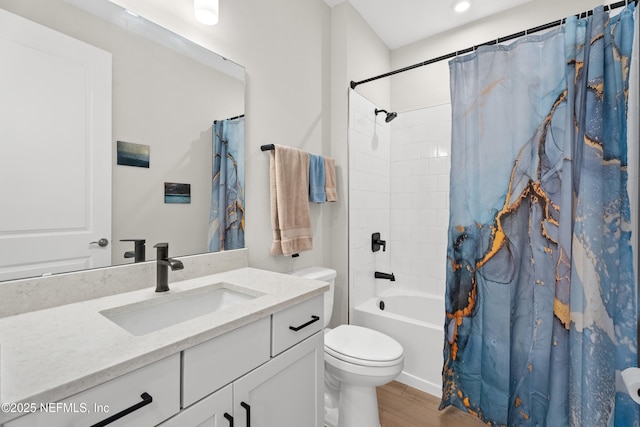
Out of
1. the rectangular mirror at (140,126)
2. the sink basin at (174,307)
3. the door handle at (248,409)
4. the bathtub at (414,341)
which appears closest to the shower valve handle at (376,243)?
the bathtub at (414,341)

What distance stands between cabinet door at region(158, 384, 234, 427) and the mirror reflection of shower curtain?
0.74 m

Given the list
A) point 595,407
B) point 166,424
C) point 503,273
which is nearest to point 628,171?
point 503,273

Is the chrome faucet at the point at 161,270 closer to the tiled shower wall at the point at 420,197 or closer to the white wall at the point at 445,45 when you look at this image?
the tiled shower wall at the point at 420,197

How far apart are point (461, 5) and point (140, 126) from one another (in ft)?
7.97

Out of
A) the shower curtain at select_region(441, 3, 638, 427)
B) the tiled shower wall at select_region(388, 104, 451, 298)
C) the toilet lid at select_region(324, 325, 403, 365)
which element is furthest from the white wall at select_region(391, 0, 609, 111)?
the toilet lid at select_region(324, 325, 403, 365)

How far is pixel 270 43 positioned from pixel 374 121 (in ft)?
3.76

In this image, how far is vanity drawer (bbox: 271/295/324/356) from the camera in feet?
3.15

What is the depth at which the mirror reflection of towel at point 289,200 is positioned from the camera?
1647mm

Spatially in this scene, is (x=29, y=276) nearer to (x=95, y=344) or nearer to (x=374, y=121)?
(x=95, y=344)

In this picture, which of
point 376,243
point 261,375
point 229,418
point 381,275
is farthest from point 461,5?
point 229,418

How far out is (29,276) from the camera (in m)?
0.88

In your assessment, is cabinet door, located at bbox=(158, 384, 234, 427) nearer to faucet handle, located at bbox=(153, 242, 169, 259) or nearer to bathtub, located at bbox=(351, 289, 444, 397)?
faucet handle, located at bbox=(153, 242, 169, 259)

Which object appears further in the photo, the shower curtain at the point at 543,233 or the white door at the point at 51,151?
the shower curtain at the point at 543,233

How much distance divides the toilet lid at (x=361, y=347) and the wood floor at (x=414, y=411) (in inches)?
19.7
